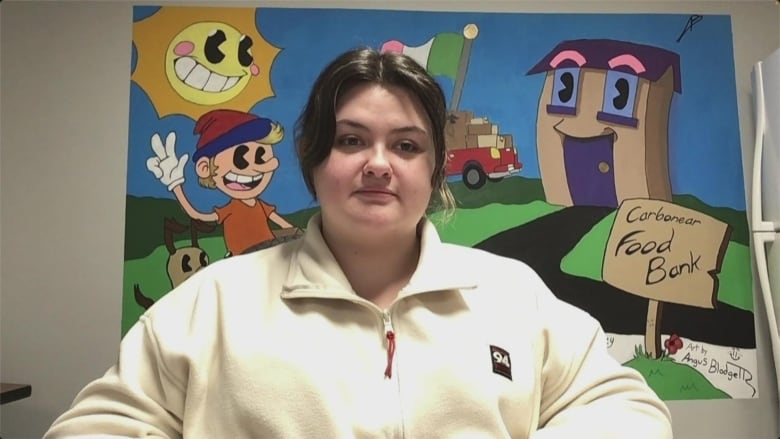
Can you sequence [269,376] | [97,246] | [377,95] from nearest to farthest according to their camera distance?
1. [269,376]
2. [377,95]
3. [97,246]

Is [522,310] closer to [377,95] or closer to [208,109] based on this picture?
[377,95]

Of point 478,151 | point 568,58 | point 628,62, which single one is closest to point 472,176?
point 478,151

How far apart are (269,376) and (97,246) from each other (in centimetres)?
98

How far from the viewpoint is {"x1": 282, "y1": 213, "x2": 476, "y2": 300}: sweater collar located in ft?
3.13

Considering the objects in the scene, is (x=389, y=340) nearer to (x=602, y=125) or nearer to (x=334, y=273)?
(x=334, y=273)

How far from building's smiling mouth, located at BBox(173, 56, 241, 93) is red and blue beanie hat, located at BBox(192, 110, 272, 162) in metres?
0.07

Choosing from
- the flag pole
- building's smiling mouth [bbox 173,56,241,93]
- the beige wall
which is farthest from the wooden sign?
building's smiling mouth [bbox 173,56,241,93]

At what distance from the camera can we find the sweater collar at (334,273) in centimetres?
95

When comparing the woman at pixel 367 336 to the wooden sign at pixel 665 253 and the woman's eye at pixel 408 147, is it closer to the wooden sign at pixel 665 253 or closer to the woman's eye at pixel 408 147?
the woman's eye at pixel 408 147

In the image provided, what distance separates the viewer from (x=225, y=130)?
5.28 ft

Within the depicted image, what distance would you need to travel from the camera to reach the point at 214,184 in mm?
1596

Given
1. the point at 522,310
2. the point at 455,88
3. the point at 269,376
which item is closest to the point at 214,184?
the point at 455,88

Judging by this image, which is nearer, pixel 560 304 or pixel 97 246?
pixel 560 304

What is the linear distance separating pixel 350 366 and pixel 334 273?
0.16m
